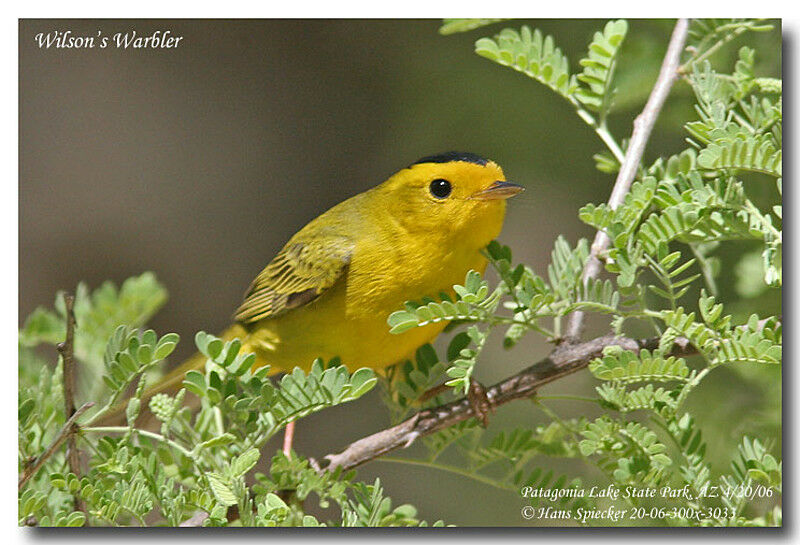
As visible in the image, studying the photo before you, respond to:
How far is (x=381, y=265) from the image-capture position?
6.68 ft

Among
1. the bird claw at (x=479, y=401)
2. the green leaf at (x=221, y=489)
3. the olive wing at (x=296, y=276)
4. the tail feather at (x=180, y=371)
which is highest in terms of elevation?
the olive wing at (x=296, y=276)

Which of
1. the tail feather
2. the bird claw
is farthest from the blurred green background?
the bird claw

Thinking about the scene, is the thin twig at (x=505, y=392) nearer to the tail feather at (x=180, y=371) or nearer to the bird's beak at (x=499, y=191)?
the bird's beak at (x=499, y=191)

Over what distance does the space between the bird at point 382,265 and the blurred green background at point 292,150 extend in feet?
0.71

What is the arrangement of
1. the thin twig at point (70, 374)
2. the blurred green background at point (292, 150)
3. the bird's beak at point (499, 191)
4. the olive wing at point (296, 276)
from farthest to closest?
1. the blurred green background at point (292, 150)
2. the olive wing at point (296, 276)
3. the bird's beak at point (499, 191)
4. the thin twig at point (70, 374)

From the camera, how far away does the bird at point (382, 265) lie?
199cm

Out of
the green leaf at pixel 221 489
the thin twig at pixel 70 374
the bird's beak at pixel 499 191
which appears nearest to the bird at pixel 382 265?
the bird's beak at pixel 499 191

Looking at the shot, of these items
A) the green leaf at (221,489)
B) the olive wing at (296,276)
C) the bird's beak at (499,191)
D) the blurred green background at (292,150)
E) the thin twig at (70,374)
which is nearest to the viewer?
the thin twig at (70,374)

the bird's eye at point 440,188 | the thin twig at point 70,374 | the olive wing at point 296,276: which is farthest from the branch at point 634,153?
the thin twig at point 70,374

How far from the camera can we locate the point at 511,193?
1923 mm

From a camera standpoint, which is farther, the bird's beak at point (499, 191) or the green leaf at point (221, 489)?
the bird's beak at point (499, 191)

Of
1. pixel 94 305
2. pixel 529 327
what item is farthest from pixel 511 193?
pixel 94 305

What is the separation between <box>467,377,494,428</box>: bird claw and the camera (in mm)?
1934

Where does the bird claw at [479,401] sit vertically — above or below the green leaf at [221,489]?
above
